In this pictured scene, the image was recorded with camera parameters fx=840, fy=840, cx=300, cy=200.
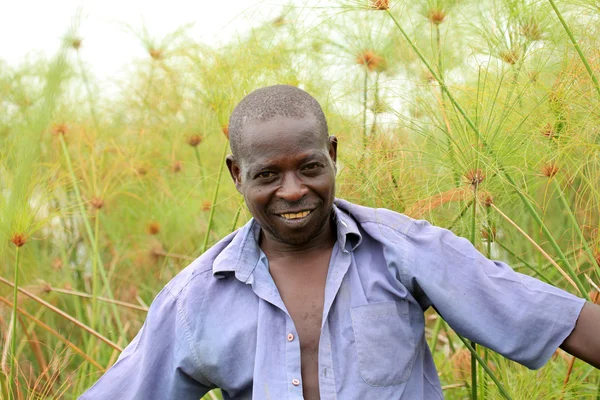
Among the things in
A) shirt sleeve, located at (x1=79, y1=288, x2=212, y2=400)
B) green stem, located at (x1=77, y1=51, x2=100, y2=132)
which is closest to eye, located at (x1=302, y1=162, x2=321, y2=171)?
shirt sleeve, located at (x1=79, y1=288, x2=212, y2=400)

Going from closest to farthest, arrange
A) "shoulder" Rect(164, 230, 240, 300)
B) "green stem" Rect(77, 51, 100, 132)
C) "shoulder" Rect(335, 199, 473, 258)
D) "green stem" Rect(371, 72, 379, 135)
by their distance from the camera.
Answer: "shoulder" Rect(335, 199, 473, 258), "shoulder" Rect(164, 230, 240, 300), "green stem" Rect(371, 72, 379, 135), "green stem" Rect(77, 51, 100, 132)

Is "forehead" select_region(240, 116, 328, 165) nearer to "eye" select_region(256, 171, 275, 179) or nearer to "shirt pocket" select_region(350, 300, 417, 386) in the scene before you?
"eye" select_region(256, 171, 275, 179)

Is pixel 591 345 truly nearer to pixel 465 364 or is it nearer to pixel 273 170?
pixel 273 170

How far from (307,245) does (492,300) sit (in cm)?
34

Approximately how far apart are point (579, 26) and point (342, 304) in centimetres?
72

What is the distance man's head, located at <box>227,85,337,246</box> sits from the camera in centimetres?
137

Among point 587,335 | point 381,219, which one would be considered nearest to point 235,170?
point 381,219

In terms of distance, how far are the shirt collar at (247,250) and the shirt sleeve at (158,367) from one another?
4.3 inches

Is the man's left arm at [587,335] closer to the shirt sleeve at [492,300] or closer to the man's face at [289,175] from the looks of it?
the shirt sleeve at [492,300]

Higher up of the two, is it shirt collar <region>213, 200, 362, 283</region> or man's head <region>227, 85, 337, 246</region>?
man's head <region>227, 85, 337, 246</region>

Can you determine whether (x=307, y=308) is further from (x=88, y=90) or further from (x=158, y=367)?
(x=88, y=90)

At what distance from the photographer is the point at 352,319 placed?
1.38 metres

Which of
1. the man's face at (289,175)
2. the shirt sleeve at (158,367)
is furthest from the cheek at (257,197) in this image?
the shirt sleeve at (158,367)

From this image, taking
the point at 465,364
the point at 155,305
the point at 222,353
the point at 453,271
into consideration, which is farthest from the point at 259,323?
the point at 465,364
